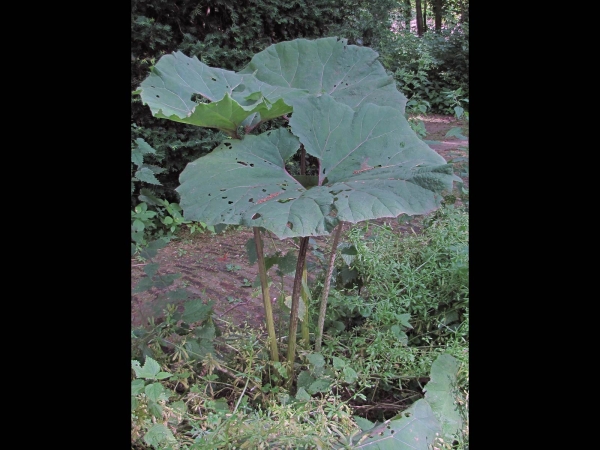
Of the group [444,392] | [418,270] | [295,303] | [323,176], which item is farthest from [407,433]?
[418,270]

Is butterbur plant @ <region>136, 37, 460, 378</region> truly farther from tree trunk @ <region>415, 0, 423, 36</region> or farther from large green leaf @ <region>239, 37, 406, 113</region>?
tree trunk @ <region>415, 0, 423, 36</region>

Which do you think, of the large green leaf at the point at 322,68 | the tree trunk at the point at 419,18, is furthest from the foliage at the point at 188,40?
the tree trunk at the point at 419,18

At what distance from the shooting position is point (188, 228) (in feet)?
11.3

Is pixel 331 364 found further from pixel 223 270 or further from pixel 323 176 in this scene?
pixel 223 270

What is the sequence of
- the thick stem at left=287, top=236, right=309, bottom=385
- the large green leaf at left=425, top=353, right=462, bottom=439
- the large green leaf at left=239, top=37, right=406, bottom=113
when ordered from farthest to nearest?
the large green leaf at left=239, top=37, right=406, bottom=113 < the thick stem at left=287, top=236, right=309, bottom=385 < the large green leaf at left=425, top=353, right=462, bottom=439

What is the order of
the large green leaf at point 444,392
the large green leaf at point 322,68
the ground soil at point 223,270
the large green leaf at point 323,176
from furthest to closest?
the ground soil at point 223,270 < the large green leaf at point 322,68 < the large green leaf at point 444,392 < the large green leaf at point 323,176

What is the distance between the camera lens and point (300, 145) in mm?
1389

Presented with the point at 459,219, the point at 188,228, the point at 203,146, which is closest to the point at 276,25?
the point at 203,146

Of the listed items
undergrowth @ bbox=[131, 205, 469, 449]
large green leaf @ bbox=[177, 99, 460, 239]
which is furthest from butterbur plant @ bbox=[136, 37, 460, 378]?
undergrowth @ bbox=[131, 205, 469, 449]

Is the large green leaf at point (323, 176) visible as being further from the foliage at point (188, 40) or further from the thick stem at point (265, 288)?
the foliage at point (188, 40)

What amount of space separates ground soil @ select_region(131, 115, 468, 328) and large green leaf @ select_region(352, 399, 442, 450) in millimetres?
849

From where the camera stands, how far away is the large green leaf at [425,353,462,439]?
4.03 feet

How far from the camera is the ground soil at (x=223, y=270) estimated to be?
2.13 m
